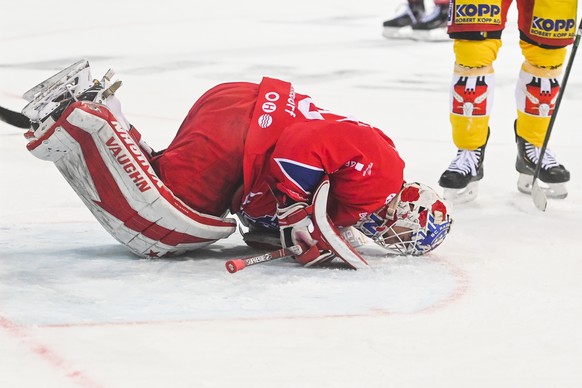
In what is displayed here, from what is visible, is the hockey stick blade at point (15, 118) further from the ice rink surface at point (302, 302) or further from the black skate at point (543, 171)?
the black skate at point (543, 171)

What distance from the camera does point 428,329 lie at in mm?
2045

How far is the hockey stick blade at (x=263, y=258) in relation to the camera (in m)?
2.37

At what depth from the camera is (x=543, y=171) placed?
11.2 ft

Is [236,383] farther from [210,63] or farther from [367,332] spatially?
[210,63]

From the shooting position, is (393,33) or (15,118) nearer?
(15,118)

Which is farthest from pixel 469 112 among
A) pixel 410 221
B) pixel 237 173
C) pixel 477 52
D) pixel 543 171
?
pixel 237 173

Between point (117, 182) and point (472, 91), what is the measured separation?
4.38 feet

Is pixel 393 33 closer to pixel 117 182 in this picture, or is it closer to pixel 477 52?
pixel 477 52

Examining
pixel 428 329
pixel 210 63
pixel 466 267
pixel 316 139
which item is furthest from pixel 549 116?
pixel 210 63

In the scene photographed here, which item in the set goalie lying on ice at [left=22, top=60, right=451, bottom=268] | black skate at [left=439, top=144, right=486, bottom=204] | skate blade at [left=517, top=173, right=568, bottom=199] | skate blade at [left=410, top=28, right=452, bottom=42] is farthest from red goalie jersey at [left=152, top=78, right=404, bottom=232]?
skate blade at [left=410, top=28, right=452, bottom=42]

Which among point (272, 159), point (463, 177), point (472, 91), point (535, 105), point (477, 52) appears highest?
point (272, 159)

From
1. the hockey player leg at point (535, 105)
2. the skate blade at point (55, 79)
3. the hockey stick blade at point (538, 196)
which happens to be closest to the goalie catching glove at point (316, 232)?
the skate blade at point (55, 79)

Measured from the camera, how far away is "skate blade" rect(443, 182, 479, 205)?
3.31m

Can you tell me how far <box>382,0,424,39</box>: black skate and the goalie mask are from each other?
4751 mm
